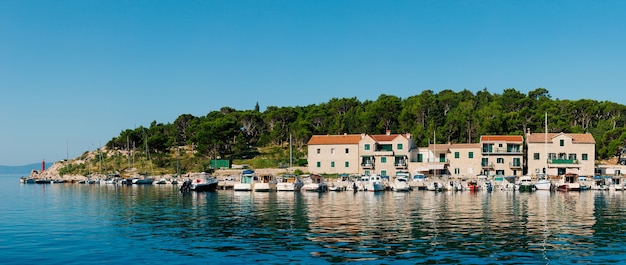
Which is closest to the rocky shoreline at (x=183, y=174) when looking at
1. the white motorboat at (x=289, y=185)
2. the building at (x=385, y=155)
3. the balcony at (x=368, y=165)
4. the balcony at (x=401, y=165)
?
the balcony at (x=368, y=165)

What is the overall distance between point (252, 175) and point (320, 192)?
30.6 ft

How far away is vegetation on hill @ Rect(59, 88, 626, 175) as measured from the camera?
3815 inches

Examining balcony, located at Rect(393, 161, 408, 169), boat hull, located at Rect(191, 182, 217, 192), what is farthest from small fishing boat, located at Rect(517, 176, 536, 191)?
boat hull, located at Rect(191, 182, 217, 192)

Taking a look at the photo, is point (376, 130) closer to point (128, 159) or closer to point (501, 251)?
point (128, 159)

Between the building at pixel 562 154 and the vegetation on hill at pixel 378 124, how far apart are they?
11.1 meters

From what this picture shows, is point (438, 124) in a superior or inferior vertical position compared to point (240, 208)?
superior

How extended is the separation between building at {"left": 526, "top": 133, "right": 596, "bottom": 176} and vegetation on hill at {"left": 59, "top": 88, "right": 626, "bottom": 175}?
11.1 m

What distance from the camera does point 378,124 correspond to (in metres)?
106

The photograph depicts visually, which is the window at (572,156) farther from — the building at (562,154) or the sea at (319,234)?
the sea at (319,234)

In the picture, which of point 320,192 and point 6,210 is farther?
point 320,192

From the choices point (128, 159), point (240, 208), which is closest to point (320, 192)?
Answer: point (240, 208)

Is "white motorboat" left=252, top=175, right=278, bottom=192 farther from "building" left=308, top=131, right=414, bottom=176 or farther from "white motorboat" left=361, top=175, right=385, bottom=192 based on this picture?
"building" left=308, top=131, right=414, bottom=176

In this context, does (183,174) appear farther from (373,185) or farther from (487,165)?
(487,165)

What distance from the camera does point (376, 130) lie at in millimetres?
104375
